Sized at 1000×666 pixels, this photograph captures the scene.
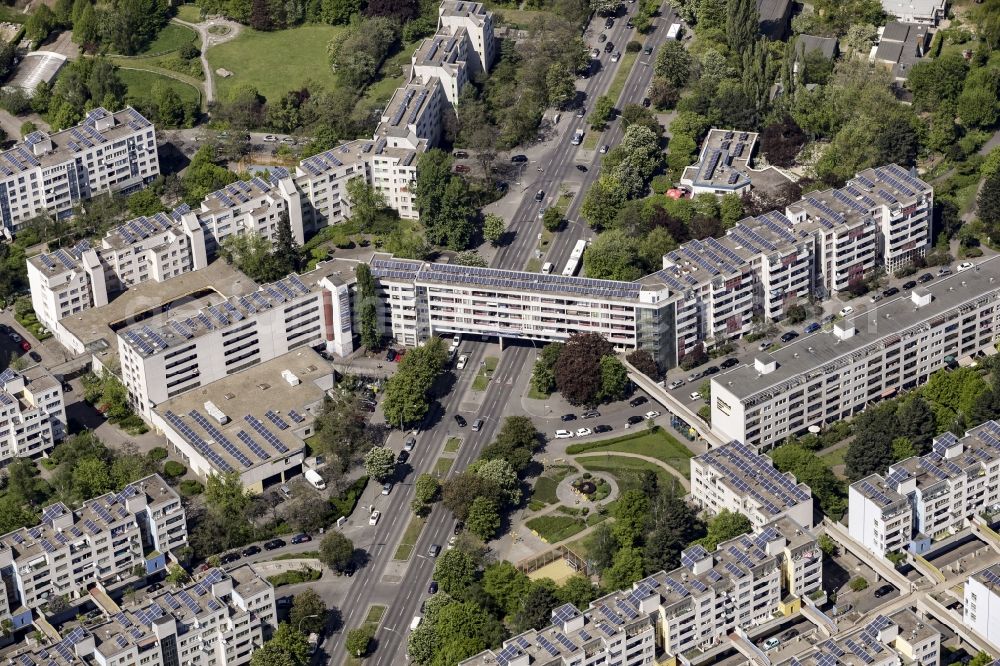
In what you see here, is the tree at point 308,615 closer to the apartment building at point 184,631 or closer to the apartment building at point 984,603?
the apartment building at point 184,631

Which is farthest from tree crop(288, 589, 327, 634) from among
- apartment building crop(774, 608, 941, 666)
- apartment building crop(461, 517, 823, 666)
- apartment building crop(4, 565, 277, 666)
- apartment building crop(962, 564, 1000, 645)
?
apartment building crop(962, 564, 1000, 645)

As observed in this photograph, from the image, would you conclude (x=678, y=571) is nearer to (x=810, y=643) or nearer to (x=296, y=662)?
(x=810, y=643)

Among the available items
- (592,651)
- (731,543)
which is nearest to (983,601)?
(731,543)

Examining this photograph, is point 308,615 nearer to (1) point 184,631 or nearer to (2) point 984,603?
(1) point 184,631

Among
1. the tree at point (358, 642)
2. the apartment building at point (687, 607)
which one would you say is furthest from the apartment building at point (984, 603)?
the tree at point (358, 642)

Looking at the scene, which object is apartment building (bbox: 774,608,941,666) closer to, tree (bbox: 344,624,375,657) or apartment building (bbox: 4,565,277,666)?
tree (bbox: 344,624,375,657)

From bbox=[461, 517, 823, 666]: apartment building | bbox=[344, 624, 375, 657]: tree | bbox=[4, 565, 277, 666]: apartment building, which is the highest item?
bbox=[461, 517, 823, 666]: apartment building
